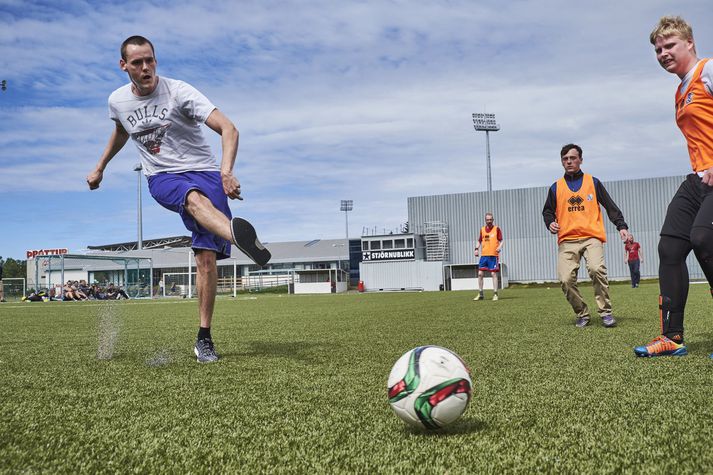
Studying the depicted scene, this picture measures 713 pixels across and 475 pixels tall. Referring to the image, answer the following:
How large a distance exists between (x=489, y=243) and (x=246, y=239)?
12.7 meters

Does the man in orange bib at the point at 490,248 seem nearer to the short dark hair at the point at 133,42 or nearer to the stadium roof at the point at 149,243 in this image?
the short dark hair at the point at 133,42

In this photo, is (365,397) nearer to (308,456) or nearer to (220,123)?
(308,456)

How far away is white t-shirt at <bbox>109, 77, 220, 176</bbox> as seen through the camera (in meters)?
4.52

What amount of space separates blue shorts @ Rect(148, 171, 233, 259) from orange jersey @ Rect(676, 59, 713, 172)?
334cm

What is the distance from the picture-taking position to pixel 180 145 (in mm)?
4645

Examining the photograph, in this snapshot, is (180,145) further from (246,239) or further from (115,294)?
(115,294)

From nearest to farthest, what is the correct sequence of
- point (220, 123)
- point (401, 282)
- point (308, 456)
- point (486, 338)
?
1. point (308, 456)
2. point (220, 123)
3. point (486, 338)
4. point (401, 282)

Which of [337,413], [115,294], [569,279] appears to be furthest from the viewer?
[115,294]

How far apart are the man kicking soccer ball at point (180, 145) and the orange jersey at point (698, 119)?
10.2 feet

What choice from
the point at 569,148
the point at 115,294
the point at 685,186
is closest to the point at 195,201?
the point at 685,186

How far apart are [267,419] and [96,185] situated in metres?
3.24

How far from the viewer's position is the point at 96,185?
5.06 m

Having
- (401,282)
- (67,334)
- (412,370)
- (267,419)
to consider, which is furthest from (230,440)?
(401,282)

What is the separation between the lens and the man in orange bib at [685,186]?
4.00 metres
